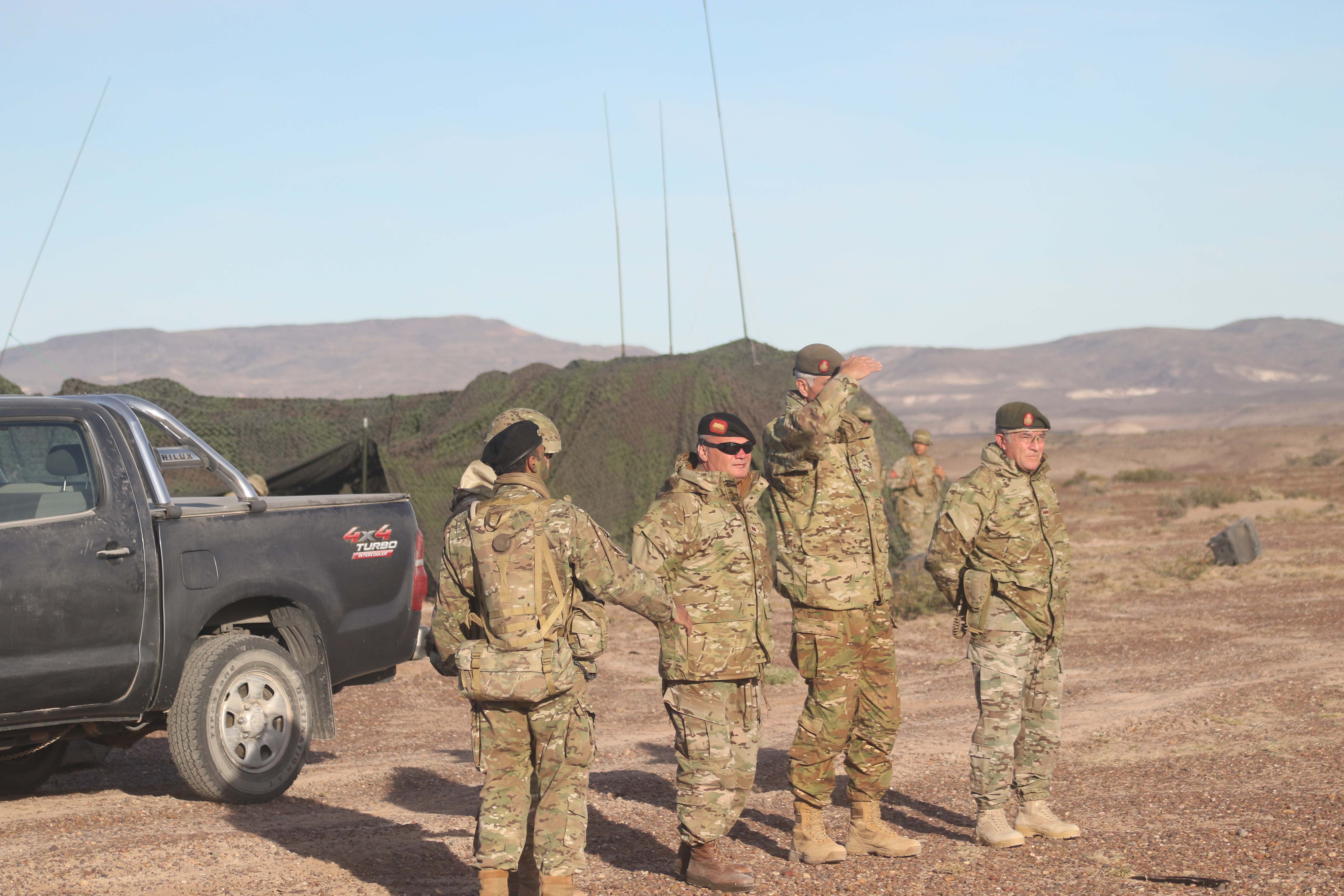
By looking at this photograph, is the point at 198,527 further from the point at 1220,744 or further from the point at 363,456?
the point at 363,456

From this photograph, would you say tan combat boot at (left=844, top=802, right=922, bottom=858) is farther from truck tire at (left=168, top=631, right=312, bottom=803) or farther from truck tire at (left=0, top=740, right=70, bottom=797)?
truck tire at (left=0, top=740, right=70, bottom=797)

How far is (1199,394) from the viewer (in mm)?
146125

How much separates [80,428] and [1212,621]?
35.5ft

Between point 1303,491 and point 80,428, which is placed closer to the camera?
point 80,428

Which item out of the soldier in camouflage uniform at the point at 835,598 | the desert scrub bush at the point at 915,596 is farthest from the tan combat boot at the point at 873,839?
the desert scrub bush at the point at 915,596

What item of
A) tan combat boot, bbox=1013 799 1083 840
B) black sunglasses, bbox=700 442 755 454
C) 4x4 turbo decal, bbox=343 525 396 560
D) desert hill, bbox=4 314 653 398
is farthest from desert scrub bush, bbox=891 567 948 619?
desert hill, bbox=4 314 653 398

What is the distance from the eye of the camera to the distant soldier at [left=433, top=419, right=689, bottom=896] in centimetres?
421

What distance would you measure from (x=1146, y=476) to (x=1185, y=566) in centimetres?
2557

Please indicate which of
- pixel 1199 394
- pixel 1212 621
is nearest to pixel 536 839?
pixel 1212 621

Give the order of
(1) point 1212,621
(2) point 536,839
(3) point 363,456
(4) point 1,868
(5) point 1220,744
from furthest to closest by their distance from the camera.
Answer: (3) point 363,456, (1) point 1212,621, (5) point 1220,744, (4) point 1,868, (2) point 536,839

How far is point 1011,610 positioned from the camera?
220 inches

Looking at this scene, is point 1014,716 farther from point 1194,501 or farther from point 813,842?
point 1194,501

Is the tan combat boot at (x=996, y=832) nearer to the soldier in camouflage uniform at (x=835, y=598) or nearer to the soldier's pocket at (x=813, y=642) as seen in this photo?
the soldier in camouflage uniform at (x=835, y=598)

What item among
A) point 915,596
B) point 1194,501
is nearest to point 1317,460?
point 1194,501
